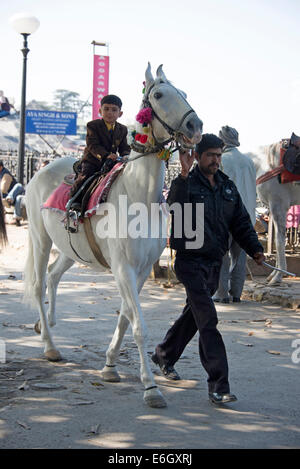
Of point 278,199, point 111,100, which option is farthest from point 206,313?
point 278,199

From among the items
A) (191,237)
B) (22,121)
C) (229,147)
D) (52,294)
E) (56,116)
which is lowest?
(52,294)

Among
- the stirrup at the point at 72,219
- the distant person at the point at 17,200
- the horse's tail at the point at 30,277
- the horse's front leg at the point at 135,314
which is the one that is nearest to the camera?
the horse's front leg at the point at 135,314

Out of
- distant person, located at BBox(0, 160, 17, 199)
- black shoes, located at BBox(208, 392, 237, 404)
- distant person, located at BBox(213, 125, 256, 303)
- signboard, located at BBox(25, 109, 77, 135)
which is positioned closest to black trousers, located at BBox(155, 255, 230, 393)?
black shoes, located at BBox(208, 392, 237, 404)

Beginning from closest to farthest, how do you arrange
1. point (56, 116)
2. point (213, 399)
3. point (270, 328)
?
point (213, 399) < point (270, 328) < point (56, 116)

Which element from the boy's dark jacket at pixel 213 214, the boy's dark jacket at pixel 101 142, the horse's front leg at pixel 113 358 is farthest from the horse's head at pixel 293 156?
the horse's front leg at pixel 113 358

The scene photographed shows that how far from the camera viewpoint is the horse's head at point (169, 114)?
448 cm

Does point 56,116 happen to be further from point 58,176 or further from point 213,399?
point 213,399

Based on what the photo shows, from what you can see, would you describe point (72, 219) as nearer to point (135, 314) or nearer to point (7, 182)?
point (135, 314)

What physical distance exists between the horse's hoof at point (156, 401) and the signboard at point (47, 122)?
24.6 metres

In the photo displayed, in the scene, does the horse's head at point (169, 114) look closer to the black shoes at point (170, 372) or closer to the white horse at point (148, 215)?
the white horse at point (148, 215)

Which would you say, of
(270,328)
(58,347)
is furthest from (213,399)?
(270,328)

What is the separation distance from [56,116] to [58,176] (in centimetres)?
2291

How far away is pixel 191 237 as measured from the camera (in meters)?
4.86
